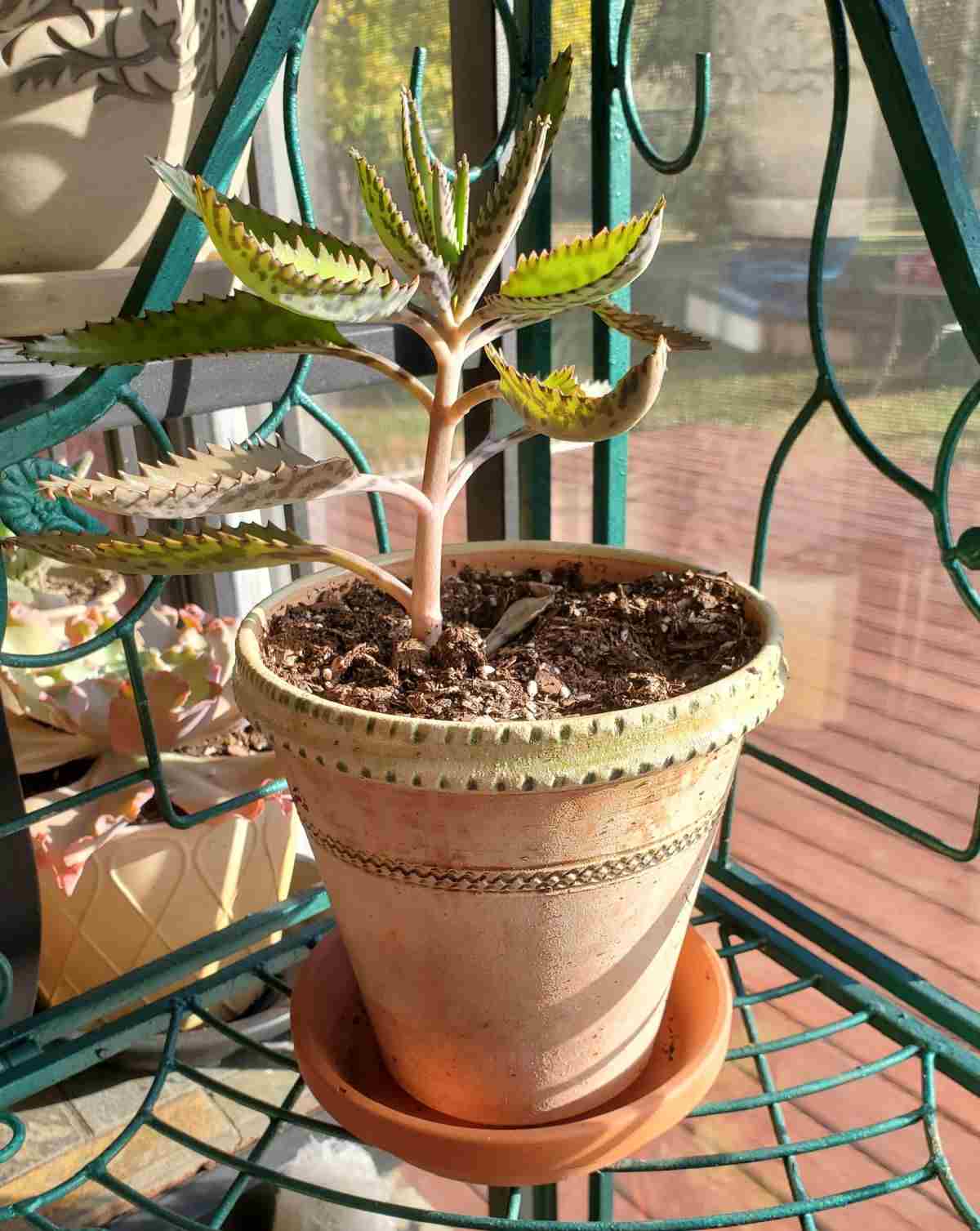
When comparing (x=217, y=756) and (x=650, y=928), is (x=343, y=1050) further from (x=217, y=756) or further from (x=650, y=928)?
(x=217, y=756)

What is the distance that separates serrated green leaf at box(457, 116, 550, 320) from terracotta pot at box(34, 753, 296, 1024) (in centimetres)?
59

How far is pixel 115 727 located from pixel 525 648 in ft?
1.76

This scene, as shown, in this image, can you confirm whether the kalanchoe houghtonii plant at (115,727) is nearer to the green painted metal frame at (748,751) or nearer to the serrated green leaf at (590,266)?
the green painted metal frame at (748,751)

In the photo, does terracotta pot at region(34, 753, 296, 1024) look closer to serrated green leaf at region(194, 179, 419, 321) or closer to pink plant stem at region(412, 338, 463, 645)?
pink plant stem at region(412, 338, 463, 645)

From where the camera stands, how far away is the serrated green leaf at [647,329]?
531 mm

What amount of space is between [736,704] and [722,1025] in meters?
0.22

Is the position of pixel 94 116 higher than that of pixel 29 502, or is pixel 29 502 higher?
pixel 94 116

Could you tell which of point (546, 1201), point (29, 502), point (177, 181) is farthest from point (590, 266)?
point (546, 1201)

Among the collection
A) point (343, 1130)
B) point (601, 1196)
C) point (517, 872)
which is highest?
point (517, 872)

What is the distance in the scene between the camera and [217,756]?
1.00m

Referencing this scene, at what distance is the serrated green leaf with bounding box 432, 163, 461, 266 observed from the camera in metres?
0.49

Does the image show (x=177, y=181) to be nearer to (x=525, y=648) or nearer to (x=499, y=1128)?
(x=525, y=648)

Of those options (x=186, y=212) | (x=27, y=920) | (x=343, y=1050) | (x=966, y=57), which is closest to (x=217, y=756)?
(x=27, y=920)

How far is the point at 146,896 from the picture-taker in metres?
0.91
